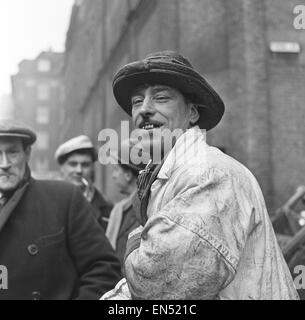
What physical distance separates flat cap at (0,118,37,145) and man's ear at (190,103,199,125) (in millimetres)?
1476

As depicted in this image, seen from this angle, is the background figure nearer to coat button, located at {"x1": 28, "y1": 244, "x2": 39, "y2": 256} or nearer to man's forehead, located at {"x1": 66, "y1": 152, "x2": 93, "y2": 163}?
man's forehead, located at {"x1": 66, "y1": 152, "x2": 93, "y2": 163}

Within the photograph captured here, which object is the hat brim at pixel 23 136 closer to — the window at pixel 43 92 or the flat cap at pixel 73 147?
the flat cap at pixel 73 147

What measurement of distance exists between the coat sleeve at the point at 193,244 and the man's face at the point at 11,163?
166cm

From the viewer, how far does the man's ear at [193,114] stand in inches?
88.1

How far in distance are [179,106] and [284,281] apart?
0.78 meters

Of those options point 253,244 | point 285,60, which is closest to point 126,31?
point 285,60

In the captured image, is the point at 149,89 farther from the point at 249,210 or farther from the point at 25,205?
the point at 25,205

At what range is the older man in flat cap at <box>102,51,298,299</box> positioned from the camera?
1689mm

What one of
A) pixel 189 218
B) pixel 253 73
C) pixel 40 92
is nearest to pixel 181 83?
pixel 189 218

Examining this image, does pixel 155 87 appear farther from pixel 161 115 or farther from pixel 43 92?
pixel 43 92

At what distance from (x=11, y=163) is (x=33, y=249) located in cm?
55

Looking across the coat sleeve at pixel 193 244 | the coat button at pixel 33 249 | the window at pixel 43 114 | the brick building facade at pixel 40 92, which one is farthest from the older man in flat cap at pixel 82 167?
the window at pixel 43 114

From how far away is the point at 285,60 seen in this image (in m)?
11.7

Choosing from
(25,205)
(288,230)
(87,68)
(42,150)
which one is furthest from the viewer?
(42,150)
